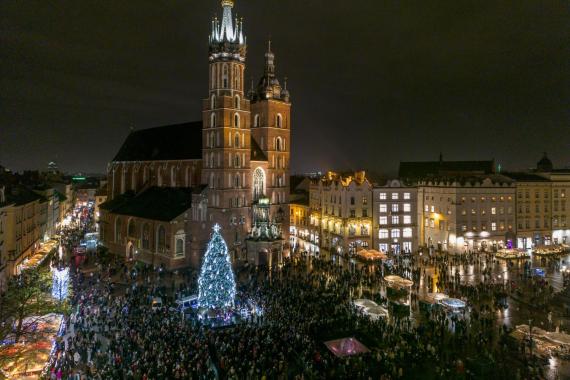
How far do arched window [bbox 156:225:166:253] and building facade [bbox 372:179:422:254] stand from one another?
27223mm

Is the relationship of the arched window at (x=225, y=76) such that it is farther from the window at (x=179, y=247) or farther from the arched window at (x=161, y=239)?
the window at (x=179, y=247)

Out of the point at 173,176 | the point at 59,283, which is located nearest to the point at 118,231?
the point at 173,176

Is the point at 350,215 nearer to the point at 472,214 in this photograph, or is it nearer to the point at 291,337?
the point at 472,214

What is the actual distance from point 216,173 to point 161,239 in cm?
985

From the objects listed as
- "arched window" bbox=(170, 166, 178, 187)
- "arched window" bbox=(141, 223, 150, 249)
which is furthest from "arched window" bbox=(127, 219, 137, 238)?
"arched window" bbox=(170, 166, 178, 187)

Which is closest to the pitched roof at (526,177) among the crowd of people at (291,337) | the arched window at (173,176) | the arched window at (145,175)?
the crowd of people at (291,337)

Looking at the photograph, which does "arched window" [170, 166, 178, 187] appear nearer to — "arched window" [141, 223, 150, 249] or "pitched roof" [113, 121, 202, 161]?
"pitched roof" [113, 121, 202, 161]

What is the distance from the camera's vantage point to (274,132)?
5534cm

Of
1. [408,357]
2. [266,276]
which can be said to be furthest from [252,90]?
[408,357]

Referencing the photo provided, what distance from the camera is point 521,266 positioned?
46375 mm

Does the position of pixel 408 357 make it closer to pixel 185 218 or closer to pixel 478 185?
pixel 185 218

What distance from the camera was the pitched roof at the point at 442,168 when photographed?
70706mm

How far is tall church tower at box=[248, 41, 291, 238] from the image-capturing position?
54.5 m

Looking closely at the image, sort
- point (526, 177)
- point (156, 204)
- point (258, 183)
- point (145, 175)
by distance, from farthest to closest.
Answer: point (526, 177)
point (145, 175)
point (258, 183)
point (156, 204)
